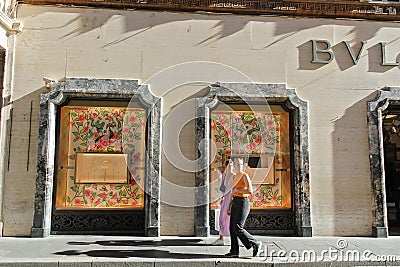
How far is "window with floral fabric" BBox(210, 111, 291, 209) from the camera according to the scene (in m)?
8.22

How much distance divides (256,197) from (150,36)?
14.0 ft

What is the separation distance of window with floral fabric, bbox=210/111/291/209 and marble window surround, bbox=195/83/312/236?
0.29 meters

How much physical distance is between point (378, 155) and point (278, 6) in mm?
3992

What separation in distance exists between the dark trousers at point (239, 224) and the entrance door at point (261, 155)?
2.20m

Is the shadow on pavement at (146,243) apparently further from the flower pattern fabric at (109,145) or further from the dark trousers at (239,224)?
the dark trousers at (239,224)

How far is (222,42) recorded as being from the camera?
826 cm

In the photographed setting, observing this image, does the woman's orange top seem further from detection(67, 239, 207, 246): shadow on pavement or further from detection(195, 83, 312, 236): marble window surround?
detection(195, 83, 312, 236): marble window surround

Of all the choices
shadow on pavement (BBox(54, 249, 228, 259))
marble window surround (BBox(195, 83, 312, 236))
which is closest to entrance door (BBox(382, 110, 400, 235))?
marble window surround (BBox(195, 83, 312, 236))

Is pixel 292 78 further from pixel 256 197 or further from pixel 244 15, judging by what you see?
pixel 256 197

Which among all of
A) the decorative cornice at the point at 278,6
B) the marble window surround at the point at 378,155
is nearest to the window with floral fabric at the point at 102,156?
the decorative cornice at the point at 278,6

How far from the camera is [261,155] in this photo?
8.36 metres

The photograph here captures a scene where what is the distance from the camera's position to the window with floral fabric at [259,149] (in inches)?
324

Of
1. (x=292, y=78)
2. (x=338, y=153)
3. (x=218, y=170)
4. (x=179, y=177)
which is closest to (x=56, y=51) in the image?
(x=179, y=177)

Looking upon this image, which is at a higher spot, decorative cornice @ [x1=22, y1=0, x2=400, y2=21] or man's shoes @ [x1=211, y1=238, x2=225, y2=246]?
decorative cornice @ [x1=22, y1=0, x2=400, y2=21]
